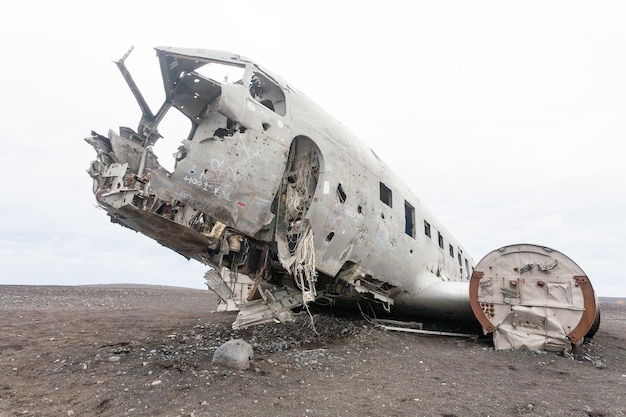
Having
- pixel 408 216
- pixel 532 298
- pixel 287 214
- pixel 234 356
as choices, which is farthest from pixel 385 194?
A: pixel 234 356

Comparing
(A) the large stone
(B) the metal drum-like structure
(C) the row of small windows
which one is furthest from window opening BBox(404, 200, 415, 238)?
(A) the large stone

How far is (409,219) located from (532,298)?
311 centimetres

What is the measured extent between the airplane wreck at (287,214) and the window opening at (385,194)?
1.1 inches

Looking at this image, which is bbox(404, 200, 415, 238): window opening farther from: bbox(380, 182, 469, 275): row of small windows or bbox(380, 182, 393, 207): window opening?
bbox(380, 182, 393, 207): window opening

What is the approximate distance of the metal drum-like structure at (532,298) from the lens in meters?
7.57

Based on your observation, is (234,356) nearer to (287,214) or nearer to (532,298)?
(287,214)

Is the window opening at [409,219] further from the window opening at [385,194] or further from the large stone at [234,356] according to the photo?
the large stone at [234,356]

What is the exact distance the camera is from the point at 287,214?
669 centimetres

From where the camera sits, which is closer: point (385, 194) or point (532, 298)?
point (532, 298)

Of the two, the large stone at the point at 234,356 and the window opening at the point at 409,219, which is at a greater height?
the window opening at the point at 409,219

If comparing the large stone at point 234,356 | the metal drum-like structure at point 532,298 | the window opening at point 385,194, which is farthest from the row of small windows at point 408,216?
the large stone at point 234,356

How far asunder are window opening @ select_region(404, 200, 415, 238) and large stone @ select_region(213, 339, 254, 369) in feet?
15.9

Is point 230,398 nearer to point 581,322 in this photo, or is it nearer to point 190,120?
point 190,120

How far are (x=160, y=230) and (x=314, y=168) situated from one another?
109 inches
